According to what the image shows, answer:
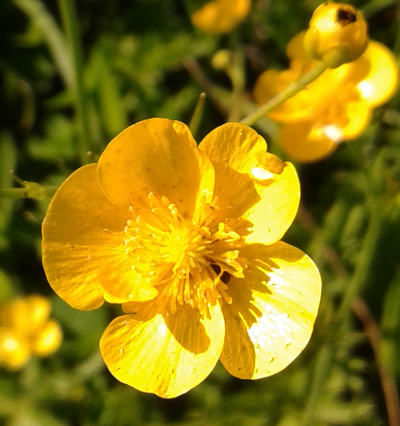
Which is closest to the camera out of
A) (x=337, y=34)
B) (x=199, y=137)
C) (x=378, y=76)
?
(x=337, y=34)

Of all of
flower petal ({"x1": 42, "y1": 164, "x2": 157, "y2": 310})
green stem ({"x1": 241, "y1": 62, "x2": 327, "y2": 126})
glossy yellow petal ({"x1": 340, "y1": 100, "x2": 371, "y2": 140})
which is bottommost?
glossy yellow petal ({"x1": 340, "y1": 100, "x2": 371, "y2": 140})

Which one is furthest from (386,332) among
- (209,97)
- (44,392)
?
(44,392)

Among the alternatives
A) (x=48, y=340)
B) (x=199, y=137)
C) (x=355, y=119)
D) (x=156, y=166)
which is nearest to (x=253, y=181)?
(x=156, y=166)

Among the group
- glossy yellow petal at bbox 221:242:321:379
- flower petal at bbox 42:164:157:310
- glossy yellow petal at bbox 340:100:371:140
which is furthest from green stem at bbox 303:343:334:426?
flower petal at bbox 42:164:157:310

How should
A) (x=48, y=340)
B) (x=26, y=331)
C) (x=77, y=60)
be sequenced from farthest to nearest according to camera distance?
(x=26, y=331) → (x=48, y=340) → (x=77, y=60)

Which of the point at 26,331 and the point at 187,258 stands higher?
the point at 187,258

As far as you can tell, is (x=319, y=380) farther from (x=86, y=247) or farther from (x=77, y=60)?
(x=77, y=60)

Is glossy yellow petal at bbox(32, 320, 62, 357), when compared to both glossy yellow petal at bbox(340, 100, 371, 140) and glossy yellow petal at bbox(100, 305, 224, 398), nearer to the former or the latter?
glossy yellow petal at bbox(100, 305, 224, 398)
